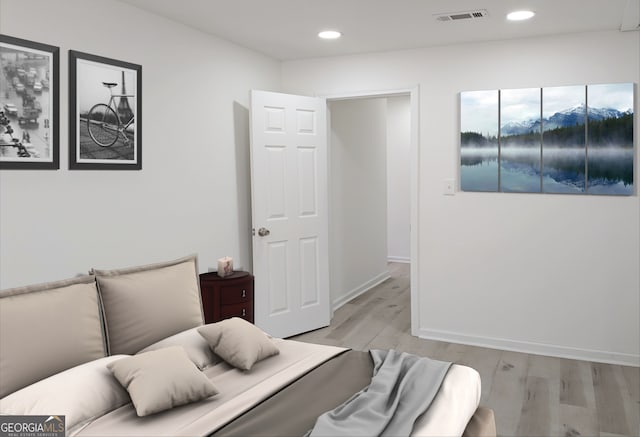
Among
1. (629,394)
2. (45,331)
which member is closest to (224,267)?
(45,331)

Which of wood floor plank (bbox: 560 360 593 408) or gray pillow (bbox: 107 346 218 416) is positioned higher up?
gray pillow (bbox: 107 346 218 416)

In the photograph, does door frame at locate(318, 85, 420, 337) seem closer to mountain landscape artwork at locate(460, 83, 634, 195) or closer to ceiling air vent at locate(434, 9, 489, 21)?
mountain landscape artwork at locate(460, 83, 634, 195)

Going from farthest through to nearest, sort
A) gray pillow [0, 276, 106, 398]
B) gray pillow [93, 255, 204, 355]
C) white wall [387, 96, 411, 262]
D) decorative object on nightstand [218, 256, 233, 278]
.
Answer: white wall [387, 96, 411, 262] → decorative object on nightstand [218, 256, 233, 278] → gray pillow [93, 255, 204, 355] → gray pillow [0, 276, 106, 398]

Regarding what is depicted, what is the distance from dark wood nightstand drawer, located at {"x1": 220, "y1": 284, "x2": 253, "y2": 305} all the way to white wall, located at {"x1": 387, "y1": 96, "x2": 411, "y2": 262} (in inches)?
188

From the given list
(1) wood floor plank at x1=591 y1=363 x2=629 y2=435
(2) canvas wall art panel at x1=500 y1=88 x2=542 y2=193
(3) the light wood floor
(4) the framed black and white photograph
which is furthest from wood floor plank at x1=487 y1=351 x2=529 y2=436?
(4) the framed black and white photograph

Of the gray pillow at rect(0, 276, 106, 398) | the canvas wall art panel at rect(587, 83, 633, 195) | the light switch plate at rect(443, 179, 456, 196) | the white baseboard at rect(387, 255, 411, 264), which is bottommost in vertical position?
the white baseboard at rect(387, 255, 411, 264)

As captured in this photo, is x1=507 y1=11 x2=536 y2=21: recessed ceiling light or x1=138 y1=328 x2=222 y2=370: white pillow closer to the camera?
x1=138 y1=328 x2=222 y2=370: white pillow

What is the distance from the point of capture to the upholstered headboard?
2088mm

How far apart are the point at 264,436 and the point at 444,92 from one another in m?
3.45

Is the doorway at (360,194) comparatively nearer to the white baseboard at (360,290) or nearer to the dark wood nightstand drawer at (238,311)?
the white baseboard at (360,290)

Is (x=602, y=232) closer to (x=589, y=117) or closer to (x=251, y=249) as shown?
(x=589, y=117)

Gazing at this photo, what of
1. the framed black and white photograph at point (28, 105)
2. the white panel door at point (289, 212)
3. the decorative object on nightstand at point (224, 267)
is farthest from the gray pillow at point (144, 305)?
the white panel door at point (289, 212)

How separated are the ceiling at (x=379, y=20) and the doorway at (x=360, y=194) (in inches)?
25.0

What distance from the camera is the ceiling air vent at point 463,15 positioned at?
3564 millimetres
